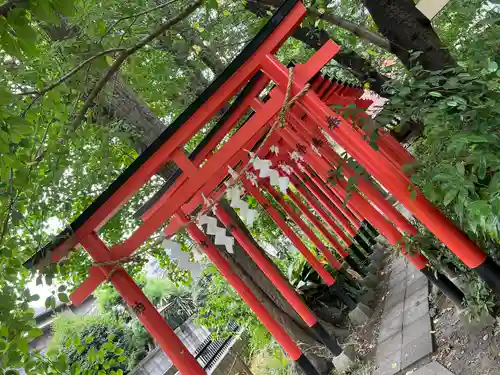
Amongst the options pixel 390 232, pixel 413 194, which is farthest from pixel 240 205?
pixel 390 232

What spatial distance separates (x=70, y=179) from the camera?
553 cm

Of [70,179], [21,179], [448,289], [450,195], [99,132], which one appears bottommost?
[448,289]

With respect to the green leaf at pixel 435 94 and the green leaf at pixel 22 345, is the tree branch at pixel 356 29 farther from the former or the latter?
the green leaf at pixel 22 345

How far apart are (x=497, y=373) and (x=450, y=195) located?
2.04 meters

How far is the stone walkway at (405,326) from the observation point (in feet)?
17.3

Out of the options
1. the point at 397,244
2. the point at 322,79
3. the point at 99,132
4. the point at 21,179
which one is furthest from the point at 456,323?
the point at 21,179

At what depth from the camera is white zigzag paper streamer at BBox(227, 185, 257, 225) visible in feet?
10.9

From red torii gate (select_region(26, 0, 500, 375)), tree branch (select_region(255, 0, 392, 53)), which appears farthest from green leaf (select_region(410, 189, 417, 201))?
tree branch (select_region(255, 0, 392, 53))

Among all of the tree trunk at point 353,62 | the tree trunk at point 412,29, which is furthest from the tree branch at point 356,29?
the tree trunk at point 353,62

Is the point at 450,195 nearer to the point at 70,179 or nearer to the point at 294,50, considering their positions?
the point at 70,179

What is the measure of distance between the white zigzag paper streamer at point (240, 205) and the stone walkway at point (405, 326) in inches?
115

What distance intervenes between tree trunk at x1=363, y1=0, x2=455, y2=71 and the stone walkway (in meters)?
3.18

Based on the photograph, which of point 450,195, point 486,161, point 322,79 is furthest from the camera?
point 322,79

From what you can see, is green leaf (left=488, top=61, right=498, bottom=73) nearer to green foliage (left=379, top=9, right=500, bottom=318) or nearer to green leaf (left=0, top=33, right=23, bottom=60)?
green foliage (left=379, top=9, right=500, bottom=318)
